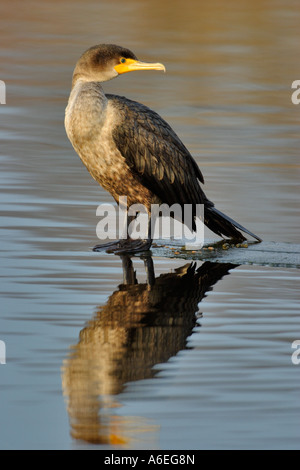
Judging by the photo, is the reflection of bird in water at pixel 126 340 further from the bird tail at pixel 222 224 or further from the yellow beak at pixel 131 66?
the yellow beak at pixel 131 66

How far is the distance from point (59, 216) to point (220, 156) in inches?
142

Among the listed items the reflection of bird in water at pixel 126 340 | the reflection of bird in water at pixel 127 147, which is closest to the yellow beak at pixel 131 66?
the reflection of bird in water at pixel 127 147

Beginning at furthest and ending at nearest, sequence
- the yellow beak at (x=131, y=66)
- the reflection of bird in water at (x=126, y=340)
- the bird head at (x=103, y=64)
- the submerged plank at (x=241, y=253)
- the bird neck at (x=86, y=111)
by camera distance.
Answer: the yellow beak at (x=131, y=66), the bird head at (x=103, y=64), the bird neck at (x=86, y=111), the submerged plank at (x=241, y=253), the reflection of bird in water at (x=126, y=340)

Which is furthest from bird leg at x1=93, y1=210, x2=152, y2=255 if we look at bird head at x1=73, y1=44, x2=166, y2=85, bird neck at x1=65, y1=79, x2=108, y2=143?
bird head at x1=73, y1=44, x2=166, y2=85

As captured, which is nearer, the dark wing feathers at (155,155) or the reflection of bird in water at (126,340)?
the reflection of bird in water at (126,340)

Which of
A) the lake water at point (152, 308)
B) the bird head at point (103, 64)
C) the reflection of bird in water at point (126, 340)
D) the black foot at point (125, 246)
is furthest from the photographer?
the bird head at point (103, 64)

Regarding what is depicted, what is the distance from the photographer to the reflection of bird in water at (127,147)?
8531 mm

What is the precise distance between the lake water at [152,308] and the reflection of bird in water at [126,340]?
1 cm

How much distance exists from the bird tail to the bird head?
3.97 feet

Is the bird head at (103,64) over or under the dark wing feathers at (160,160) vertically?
over

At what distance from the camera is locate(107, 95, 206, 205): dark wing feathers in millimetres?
8609

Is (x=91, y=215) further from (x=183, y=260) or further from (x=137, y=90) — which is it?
(x=137, y=90)

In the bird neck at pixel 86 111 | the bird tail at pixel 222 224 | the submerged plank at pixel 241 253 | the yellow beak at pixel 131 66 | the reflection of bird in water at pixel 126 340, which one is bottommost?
the reflection of bird in water at pixel 126 340

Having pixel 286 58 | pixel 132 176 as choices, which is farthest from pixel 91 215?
pixel 286 58
